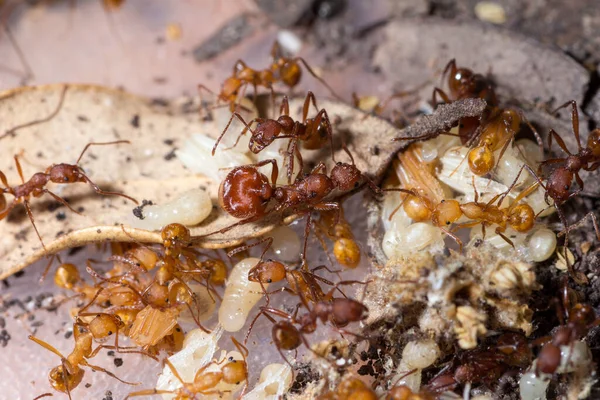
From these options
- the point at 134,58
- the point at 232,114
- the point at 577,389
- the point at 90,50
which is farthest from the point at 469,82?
the point at 90,50

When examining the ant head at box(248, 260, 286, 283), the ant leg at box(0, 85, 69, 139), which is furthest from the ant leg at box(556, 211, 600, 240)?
the ant leg at box(0, 85, 69, 139)

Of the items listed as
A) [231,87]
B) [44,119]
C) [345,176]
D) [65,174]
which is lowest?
[345,176]

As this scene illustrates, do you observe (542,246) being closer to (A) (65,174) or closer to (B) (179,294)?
(B) (179,294)

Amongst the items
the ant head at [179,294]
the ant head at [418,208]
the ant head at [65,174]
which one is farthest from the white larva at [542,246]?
the ant head at [65,174]

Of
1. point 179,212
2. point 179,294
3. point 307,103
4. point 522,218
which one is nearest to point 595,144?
point 522,218

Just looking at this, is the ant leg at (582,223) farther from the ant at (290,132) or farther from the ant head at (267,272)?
the ant head at (267,272)
